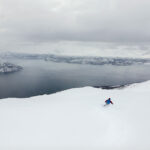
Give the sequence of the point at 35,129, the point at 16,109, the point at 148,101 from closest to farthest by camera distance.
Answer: the point at 35,129, the point at 16,109, the point at 148,101

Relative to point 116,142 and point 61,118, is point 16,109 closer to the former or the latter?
point 61,118

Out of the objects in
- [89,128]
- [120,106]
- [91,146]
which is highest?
[120,106]

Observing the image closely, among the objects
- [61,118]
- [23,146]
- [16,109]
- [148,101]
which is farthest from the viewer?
[148,101]

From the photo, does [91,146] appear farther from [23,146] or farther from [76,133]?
[23,146]

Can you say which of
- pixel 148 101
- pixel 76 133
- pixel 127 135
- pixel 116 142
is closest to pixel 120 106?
pixel 148 101

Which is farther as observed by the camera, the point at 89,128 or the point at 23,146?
the point at 89,128

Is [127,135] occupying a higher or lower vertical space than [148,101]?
lower
